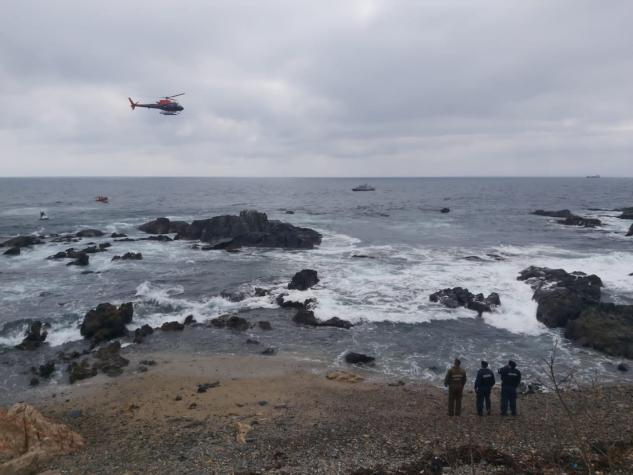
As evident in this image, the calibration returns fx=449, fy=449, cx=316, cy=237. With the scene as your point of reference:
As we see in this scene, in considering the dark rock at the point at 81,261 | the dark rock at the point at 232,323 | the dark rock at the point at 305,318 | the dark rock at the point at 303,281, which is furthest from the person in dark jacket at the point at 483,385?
the dark rock at the point at 81,261

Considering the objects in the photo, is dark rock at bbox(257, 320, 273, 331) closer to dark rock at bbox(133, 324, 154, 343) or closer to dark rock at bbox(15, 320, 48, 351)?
dark rock at bbox(133, 324, 154, 343)

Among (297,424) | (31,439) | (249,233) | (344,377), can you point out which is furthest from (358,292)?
(249,233)

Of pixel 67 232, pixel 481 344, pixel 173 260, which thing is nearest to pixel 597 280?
pixel 481 344

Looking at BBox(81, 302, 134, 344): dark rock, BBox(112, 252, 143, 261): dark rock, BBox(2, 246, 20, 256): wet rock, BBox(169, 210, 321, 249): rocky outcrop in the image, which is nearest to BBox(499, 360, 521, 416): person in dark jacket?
BBox(81, 302, 134, 344): dark rock

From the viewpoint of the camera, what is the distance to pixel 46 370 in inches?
719

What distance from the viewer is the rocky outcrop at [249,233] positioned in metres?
46.7

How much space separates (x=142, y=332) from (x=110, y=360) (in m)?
3.26

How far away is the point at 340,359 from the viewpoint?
1962 centimetres

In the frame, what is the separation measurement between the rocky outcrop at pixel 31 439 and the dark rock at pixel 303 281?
1815 cm

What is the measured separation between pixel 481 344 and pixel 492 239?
103 feet

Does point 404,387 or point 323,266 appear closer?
point 404,387

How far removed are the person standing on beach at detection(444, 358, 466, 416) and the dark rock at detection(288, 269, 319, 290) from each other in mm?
16590

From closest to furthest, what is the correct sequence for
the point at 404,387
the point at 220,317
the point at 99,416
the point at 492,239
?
the point at 99,416, the point at 404,387, the point at 220,317, the point at 492,239

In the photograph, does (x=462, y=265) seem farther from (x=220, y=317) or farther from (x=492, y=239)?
(x=220, y=317)
